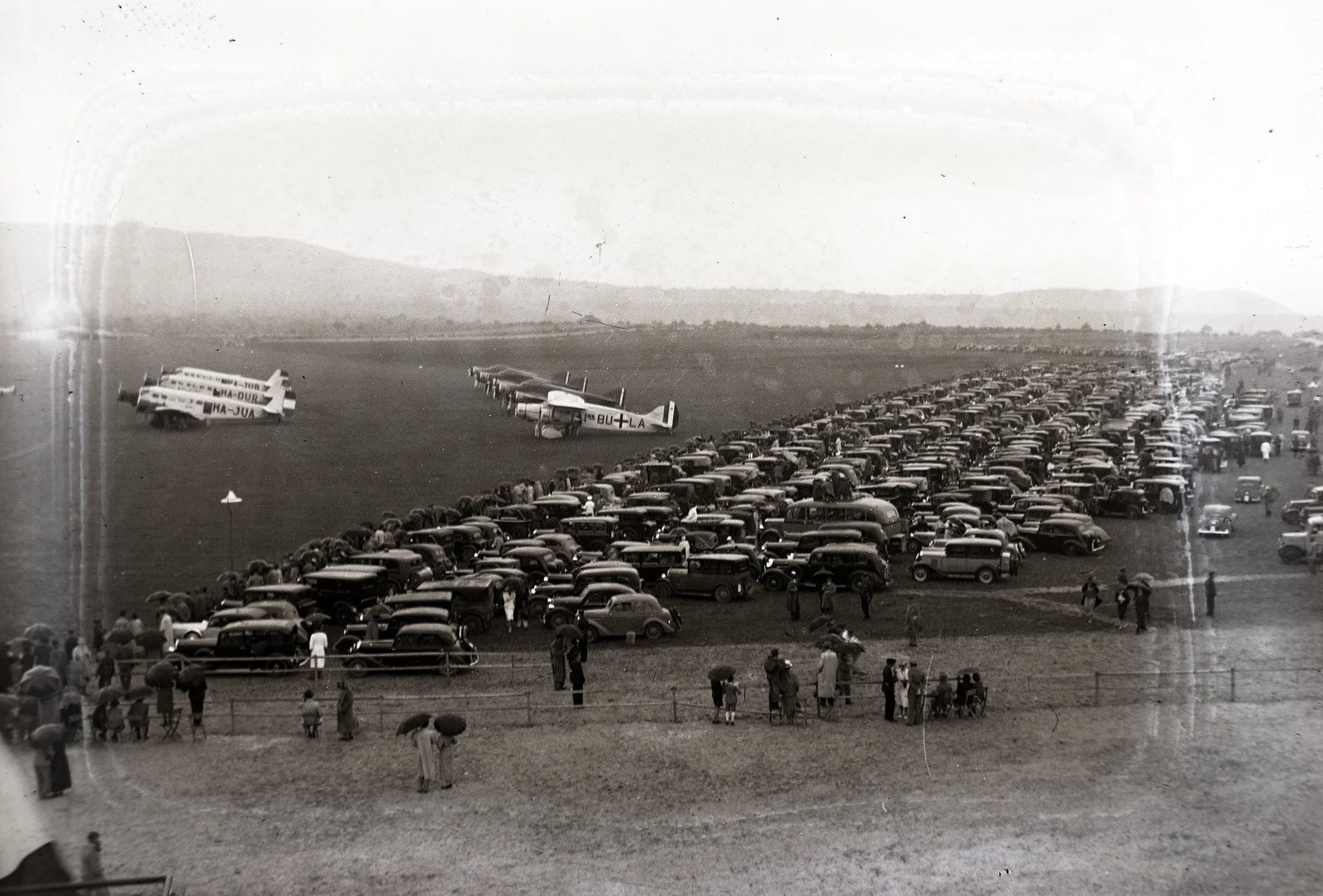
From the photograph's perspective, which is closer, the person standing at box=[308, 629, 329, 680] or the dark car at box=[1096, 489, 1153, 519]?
the person standing at box=[308, 629, 329, 680]

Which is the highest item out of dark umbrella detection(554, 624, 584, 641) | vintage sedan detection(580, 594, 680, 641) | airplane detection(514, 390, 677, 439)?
airplane detection(514, 390, 677, 439)

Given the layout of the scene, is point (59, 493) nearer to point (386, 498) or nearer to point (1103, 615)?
point (386, 498)

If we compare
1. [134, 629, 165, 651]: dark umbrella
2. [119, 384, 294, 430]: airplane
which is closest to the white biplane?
[119, 384, 294, 430]: airplane

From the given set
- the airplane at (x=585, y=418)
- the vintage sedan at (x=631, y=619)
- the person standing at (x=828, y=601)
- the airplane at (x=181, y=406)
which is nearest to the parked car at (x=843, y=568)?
the person standing at (x=828, y=601)

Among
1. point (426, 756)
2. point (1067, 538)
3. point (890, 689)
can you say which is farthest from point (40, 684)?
point (1067, 538)

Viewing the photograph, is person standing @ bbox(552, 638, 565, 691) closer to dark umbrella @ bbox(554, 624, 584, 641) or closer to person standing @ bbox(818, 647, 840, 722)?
dark umbrella @ bbox(554, 624, 584, 641)

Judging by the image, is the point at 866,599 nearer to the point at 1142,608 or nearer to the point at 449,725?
the point at 1142,608
